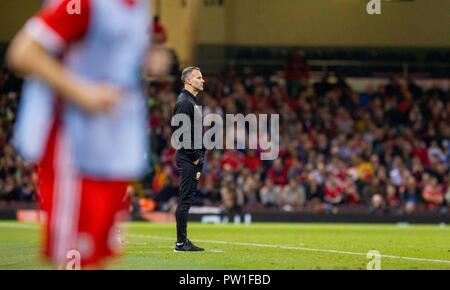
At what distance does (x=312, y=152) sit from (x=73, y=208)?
857 inches

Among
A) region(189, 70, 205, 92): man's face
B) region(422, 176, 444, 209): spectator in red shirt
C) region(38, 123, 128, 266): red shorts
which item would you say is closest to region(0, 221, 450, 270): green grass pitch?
region(189, 70, 205, 92): man's face

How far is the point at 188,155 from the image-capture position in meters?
13.0

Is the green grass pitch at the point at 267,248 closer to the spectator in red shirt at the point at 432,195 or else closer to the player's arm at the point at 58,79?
the spectator in red shirt at the point at 432,195

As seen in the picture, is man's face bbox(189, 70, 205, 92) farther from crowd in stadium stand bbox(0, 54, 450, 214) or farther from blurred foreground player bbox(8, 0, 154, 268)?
crowd in stadium stand bbox(0, 54, 450, 214)

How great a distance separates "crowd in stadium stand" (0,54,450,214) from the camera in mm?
24516

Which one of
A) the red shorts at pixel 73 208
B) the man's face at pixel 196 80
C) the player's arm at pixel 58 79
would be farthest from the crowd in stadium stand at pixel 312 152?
the player's arm at pixel 58 79

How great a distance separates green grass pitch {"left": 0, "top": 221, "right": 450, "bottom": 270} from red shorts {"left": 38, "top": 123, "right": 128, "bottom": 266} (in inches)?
140

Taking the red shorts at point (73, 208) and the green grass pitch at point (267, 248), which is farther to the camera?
the green grass pitch at point (267, 248)

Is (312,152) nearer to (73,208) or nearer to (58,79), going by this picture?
(73,208)

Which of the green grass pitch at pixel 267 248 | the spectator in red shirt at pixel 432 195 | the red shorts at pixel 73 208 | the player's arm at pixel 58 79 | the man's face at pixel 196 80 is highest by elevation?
the man's face at pixel 196 80

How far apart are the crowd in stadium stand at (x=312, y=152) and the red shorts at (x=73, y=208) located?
19.6 meters

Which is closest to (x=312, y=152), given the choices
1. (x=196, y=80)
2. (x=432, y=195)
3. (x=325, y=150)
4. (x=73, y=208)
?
(x=325, y=150)

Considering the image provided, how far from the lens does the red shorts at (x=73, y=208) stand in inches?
170

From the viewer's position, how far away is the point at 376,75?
31062 millimetres
